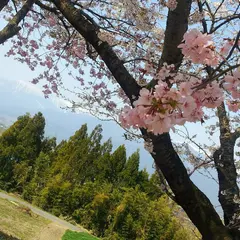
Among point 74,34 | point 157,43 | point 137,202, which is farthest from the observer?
point 137,202

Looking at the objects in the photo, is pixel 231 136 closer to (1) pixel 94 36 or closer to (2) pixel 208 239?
(2) pixel 208 239

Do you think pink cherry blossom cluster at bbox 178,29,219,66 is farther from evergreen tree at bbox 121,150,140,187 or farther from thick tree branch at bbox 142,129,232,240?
evergreen tree at bbox 121,150,140,187

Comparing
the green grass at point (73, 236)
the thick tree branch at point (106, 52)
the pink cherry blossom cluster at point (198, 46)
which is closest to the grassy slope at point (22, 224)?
the green grass at point (73, 236)

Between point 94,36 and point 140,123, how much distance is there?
191 cm

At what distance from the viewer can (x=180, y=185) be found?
283 centimetres

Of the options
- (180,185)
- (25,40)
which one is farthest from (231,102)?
(25,40)

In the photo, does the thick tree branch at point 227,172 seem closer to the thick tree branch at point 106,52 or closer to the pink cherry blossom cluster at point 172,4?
the thick tree branch at point 106,52

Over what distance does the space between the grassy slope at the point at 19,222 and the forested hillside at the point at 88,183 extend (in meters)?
3.23

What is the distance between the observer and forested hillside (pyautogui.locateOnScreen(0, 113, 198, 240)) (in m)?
12.8

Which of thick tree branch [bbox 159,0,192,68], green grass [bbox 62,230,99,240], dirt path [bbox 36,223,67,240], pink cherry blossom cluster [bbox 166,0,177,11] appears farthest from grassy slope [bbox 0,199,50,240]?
pink cherry blossom cluster [bbox 166,0,177,11]

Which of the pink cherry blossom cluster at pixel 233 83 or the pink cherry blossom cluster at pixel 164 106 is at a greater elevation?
the pink cherry blossom cluster at pixel 233 83

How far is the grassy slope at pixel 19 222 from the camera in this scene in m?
8.36

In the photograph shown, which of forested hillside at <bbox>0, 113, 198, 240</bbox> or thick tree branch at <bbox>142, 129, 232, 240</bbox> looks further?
forested hillside at <bbox>0, 113, 198, 240</bbox>

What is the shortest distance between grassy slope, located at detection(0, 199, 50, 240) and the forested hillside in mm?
3234
